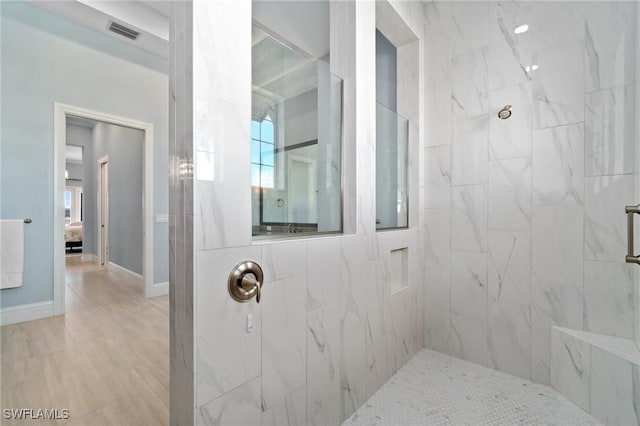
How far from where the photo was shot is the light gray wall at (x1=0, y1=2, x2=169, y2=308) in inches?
114

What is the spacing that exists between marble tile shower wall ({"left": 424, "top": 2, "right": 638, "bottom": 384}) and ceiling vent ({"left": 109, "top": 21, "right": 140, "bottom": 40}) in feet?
10.1

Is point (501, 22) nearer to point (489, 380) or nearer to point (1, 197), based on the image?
point (489, 380)

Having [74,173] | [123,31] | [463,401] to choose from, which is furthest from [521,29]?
[74,173]

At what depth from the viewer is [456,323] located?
7.68 ft

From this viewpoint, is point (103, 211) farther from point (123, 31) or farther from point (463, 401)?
point (463, 401)

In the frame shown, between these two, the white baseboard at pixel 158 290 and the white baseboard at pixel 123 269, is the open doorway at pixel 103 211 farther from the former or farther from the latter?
the white baseboard at pixel 158 290

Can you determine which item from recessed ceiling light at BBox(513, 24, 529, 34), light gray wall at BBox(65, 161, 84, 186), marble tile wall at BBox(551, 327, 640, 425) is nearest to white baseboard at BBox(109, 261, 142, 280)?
marble tile wall at BBox(551, 327, 640, 425)

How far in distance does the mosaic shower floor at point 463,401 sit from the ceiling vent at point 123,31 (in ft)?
13.6

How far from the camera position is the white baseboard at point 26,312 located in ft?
9.35

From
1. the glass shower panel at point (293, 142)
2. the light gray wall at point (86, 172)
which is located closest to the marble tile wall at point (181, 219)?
the glass shower panel at point (293, 142)

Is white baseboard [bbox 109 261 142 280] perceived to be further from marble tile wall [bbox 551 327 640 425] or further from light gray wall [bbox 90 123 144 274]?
marble tile wall [bbox 551 327 640 425]

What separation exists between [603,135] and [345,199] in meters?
1.63

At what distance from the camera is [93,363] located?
6.83 feet

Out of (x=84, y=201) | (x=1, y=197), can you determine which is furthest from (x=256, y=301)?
(x=84, y=201)
